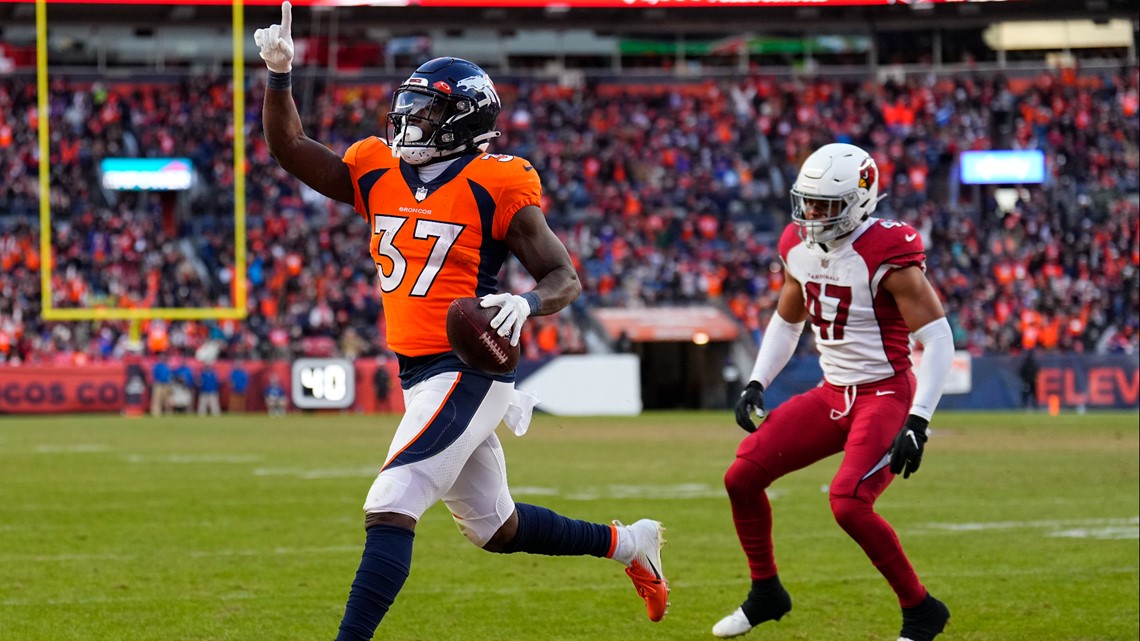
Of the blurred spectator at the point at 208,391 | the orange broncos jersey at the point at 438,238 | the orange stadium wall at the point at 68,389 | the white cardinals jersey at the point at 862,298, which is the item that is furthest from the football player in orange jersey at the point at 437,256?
the blurred spectator at the point at 208,391

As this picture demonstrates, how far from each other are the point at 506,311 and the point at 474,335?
13cm

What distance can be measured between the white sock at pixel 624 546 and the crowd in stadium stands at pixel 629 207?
1930cm

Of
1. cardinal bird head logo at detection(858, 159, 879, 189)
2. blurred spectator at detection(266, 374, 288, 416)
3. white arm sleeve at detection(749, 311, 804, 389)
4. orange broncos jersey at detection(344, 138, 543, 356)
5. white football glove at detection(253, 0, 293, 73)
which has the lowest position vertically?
blurred spectator at detection(266, 374, 288, 416)

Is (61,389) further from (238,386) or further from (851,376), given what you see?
(851,376)

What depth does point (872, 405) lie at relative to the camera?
5387 mm

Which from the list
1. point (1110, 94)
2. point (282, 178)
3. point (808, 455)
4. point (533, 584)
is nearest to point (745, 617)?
point (808, 455)

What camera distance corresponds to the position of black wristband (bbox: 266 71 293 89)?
4.58 m

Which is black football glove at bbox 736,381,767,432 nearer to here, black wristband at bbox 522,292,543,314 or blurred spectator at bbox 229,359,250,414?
black wristband at bbox 522,292,543,314

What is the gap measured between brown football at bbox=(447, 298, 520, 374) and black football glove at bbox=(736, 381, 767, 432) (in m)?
1.69

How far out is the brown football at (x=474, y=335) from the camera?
4047mm

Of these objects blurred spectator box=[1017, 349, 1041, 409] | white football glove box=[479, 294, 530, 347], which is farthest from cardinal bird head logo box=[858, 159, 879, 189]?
blurred spectator box=[1017, 349, 1041, 409]

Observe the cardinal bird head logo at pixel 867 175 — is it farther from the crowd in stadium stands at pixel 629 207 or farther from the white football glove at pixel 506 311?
the crowd in stadium stands at pixel 629 207

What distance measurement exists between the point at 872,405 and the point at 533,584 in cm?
202

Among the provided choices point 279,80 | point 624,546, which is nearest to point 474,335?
point 279,80
